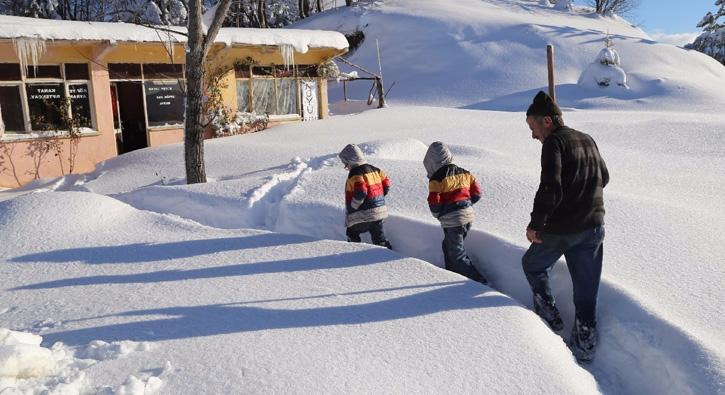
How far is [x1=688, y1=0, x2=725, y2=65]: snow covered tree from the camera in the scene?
3300 centimetres

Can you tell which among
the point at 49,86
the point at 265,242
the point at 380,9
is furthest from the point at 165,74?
the point at 380,9

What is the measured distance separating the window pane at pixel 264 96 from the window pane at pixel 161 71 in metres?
2.28

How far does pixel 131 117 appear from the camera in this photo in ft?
46.3

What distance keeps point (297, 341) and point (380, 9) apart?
3232 centimetres

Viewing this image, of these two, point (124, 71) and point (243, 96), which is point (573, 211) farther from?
point (243, 96)

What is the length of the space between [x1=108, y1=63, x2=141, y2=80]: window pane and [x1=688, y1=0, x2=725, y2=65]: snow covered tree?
32.4 m

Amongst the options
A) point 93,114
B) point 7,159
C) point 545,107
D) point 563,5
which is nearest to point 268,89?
point 93,114

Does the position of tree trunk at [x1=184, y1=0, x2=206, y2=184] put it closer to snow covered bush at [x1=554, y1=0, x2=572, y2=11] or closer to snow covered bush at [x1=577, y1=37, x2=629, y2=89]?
snow covered bush at [x1=577, y1=37, x2=629, y2=89]

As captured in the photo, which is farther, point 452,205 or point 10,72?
point 10,72

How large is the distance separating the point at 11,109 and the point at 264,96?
631cm

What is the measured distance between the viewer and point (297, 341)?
10.6 feet

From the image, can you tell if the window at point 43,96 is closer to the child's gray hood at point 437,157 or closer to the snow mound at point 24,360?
the child's gray hood at point 437,157

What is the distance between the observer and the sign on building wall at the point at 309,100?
1684 centimetres

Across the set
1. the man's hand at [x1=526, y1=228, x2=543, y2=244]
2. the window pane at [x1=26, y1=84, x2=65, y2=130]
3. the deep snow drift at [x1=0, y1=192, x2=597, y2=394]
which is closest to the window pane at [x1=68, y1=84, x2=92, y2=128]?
the window pane at [x1=26, y1=84, x2=65, y2=130]
